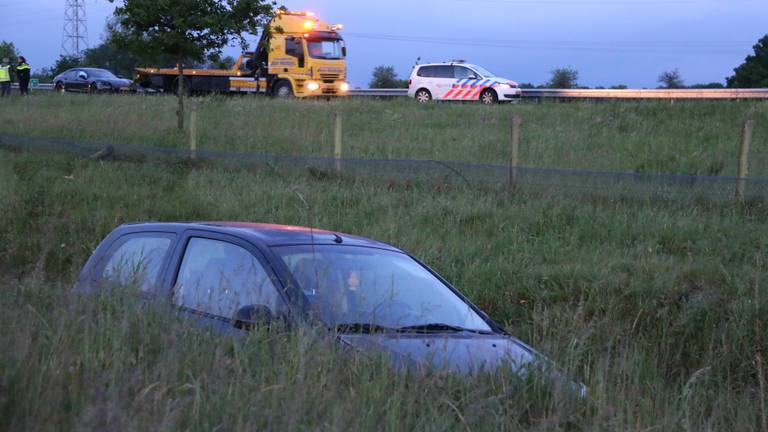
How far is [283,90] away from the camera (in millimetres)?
33406

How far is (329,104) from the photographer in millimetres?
27594

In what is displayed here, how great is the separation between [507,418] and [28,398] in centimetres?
188

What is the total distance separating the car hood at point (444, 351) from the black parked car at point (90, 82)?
124ft

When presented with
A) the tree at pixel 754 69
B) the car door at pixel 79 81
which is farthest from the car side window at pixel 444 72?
the tree at pixel 754 69

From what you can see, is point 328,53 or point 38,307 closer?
point 38,307

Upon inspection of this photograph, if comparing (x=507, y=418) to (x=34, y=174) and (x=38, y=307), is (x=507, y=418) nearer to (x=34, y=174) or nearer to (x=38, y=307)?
(x=38, y=307)

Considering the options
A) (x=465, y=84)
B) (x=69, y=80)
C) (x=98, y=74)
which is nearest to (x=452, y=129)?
(x=465, y=84)

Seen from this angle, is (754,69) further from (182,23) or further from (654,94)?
(182,23)

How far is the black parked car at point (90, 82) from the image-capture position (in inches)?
1613

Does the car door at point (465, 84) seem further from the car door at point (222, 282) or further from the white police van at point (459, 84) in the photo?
the car door at point (222, 282)

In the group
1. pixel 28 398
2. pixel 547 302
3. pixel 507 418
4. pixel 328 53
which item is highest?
pixel 328 53

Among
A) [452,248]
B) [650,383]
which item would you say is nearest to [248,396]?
[650,383]

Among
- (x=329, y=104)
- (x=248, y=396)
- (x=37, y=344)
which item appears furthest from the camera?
(x=329, y=104)

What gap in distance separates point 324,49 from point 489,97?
6.57 meters
